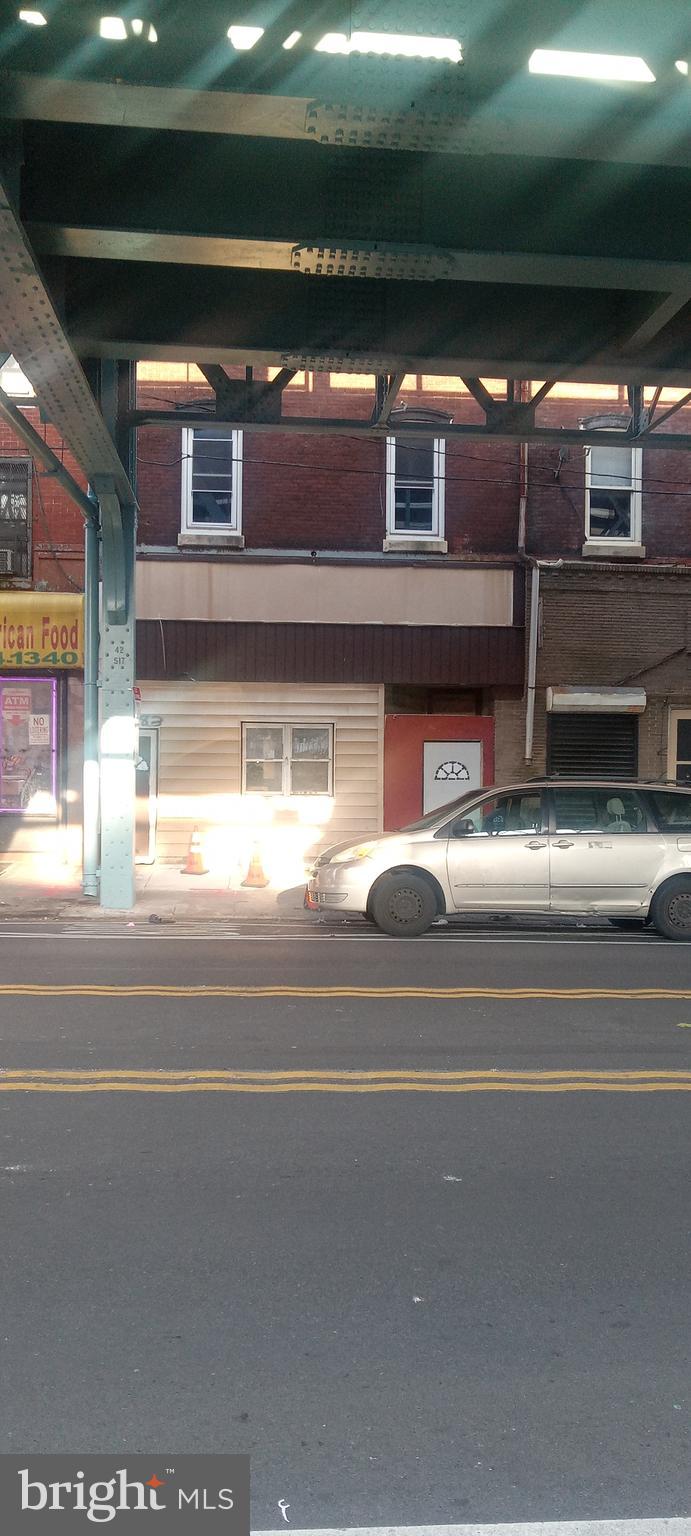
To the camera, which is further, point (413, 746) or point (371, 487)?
point (413, 746)

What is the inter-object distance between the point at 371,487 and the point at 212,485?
8.11 feet

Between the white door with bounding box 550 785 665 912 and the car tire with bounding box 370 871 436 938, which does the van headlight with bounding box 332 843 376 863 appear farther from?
the white door with bounding box 550 785 665 912

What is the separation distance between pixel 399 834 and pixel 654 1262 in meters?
8.05

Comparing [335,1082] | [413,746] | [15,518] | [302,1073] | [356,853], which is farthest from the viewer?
[413,746]

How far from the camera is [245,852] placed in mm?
18594

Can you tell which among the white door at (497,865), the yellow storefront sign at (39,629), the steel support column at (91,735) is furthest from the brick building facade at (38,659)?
the white door at (497,865)

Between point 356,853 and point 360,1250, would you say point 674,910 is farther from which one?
point 360,1250

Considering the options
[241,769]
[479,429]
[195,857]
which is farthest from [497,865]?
[241,769]

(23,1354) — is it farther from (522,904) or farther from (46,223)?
(522,904)

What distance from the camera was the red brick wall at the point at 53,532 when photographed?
1794 cm

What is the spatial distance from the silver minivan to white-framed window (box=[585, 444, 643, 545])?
7363 mm

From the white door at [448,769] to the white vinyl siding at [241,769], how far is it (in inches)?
32.2

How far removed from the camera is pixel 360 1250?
179 inches

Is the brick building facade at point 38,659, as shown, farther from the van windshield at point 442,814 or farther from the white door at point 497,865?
the white door at point 497,865
